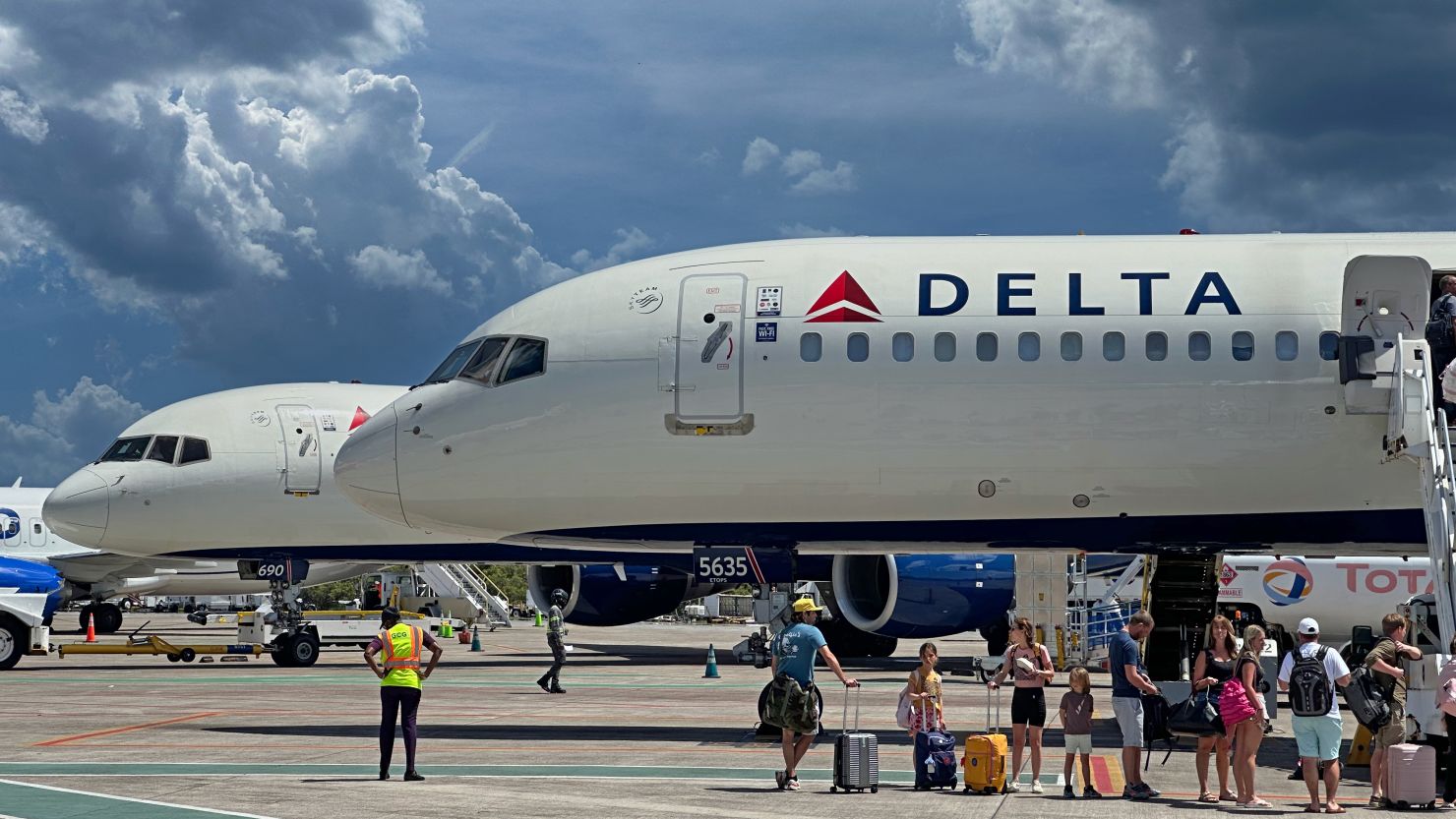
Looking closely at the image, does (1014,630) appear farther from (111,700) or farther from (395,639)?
(111,700)

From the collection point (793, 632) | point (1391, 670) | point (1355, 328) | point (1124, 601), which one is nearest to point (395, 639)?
point (793, 632)

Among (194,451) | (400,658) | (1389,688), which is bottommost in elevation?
(1389,688)

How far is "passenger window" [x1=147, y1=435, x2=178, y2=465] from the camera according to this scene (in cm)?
2977

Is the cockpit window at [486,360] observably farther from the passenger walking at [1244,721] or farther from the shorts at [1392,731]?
the shorts at [1392,731]

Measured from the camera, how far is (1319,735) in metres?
12.4

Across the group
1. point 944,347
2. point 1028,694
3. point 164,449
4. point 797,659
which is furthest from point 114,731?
point 164,449

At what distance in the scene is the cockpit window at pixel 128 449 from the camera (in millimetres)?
30000

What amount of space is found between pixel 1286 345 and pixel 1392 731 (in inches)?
201

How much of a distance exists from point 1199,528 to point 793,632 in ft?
18.6

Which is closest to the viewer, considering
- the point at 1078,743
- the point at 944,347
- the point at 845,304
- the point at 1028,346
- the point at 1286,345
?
the point at 1078,743

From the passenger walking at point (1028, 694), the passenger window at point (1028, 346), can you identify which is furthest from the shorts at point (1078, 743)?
the passenger window at point (1028, 346)

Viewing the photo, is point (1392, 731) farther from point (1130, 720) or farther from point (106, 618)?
point (106, 618)

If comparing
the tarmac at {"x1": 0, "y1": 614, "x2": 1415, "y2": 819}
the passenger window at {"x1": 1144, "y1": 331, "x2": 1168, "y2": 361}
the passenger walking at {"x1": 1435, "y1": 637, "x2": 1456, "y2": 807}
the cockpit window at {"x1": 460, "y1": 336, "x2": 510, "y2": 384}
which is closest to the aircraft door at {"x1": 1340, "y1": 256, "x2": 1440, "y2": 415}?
the passenger window at {"x1": 1144, "y1": 331, "x2": 1168, "y2": 361}

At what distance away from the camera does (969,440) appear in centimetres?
1703
